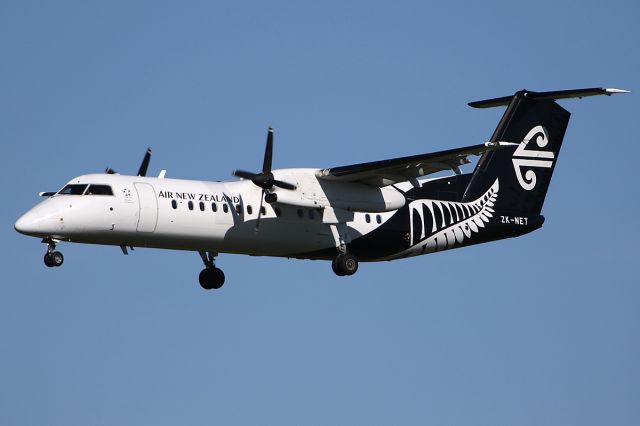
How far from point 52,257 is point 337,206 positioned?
6643 mm

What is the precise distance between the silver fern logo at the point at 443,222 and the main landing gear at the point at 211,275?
14.0 ft

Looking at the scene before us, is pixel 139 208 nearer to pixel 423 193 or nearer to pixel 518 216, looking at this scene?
pixel 423 193

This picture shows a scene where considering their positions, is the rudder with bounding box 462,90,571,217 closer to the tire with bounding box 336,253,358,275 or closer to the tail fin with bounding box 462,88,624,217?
the tail fin with bounding box 462,88,624,217

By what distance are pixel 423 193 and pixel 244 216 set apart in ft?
16.6

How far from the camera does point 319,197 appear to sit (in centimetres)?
2830

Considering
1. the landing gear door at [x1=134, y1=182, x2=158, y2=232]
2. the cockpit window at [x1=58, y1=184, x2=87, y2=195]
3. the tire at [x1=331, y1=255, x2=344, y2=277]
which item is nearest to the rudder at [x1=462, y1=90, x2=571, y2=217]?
the tire at [x1=331, y1=255, x2=344, y2=277]

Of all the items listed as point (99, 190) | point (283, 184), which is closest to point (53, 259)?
point (99, 190)

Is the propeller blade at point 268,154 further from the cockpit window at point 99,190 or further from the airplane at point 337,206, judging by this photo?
the cockpit window at point 99,190

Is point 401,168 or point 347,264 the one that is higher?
point 401,168

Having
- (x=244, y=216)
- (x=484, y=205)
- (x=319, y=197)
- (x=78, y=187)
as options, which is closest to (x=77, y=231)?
(x=78, y=187)

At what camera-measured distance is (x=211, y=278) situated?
29703 mm

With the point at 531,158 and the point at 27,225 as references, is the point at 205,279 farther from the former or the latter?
the point at 531,158

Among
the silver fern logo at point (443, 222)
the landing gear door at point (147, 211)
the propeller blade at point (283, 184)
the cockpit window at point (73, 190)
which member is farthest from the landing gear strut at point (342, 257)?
the cockpit window at point (73, 190)

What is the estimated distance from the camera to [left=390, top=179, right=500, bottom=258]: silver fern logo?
3000cm
